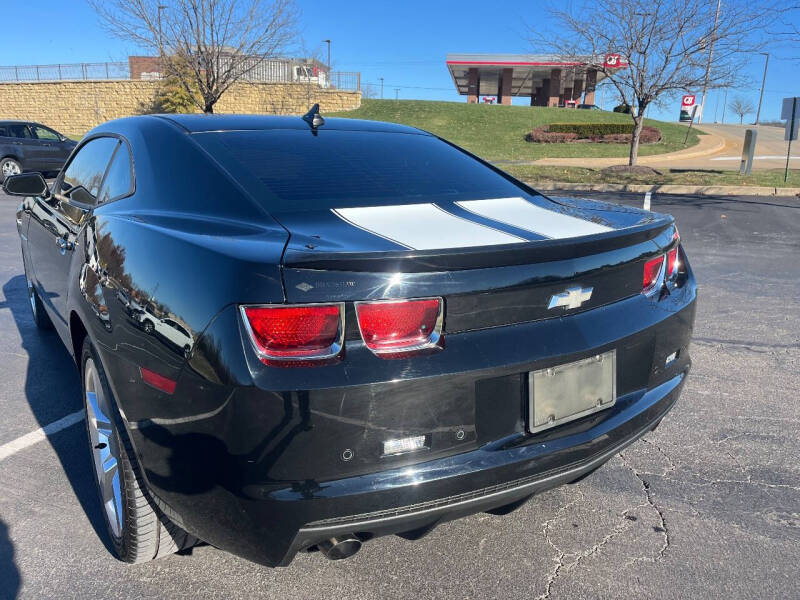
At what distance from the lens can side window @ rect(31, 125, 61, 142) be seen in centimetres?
1659

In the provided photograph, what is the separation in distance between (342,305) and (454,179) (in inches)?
55.2

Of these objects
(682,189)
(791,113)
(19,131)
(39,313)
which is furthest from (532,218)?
(19,131)

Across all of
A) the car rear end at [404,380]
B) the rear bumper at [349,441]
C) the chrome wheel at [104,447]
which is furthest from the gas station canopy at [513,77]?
the rear bumper at [349,441]

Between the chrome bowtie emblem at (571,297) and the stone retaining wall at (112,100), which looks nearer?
the chrome bowtie emblem at (571,297)

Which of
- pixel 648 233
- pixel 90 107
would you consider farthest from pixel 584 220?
pixel 90 107

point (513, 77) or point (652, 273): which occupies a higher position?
point (513, 77)

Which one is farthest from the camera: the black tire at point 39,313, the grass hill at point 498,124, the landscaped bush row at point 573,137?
the landscaped bush row at point 573,137

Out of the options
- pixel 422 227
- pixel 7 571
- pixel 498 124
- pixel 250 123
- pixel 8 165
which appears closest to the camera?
pixel 422 227

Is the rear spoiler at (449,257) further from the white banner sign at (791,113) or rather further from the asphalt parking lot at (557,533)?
the white banner sign at (791,113)

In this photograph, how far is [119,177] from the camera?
2.80 meters

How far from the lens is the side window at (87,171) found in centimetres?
307

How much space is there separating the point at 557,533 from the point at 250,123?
2.20 meters

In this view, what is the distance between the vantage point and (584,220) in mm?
2398

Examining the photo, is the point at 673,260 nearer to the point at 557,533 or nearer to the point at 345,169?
the point at 557,533
